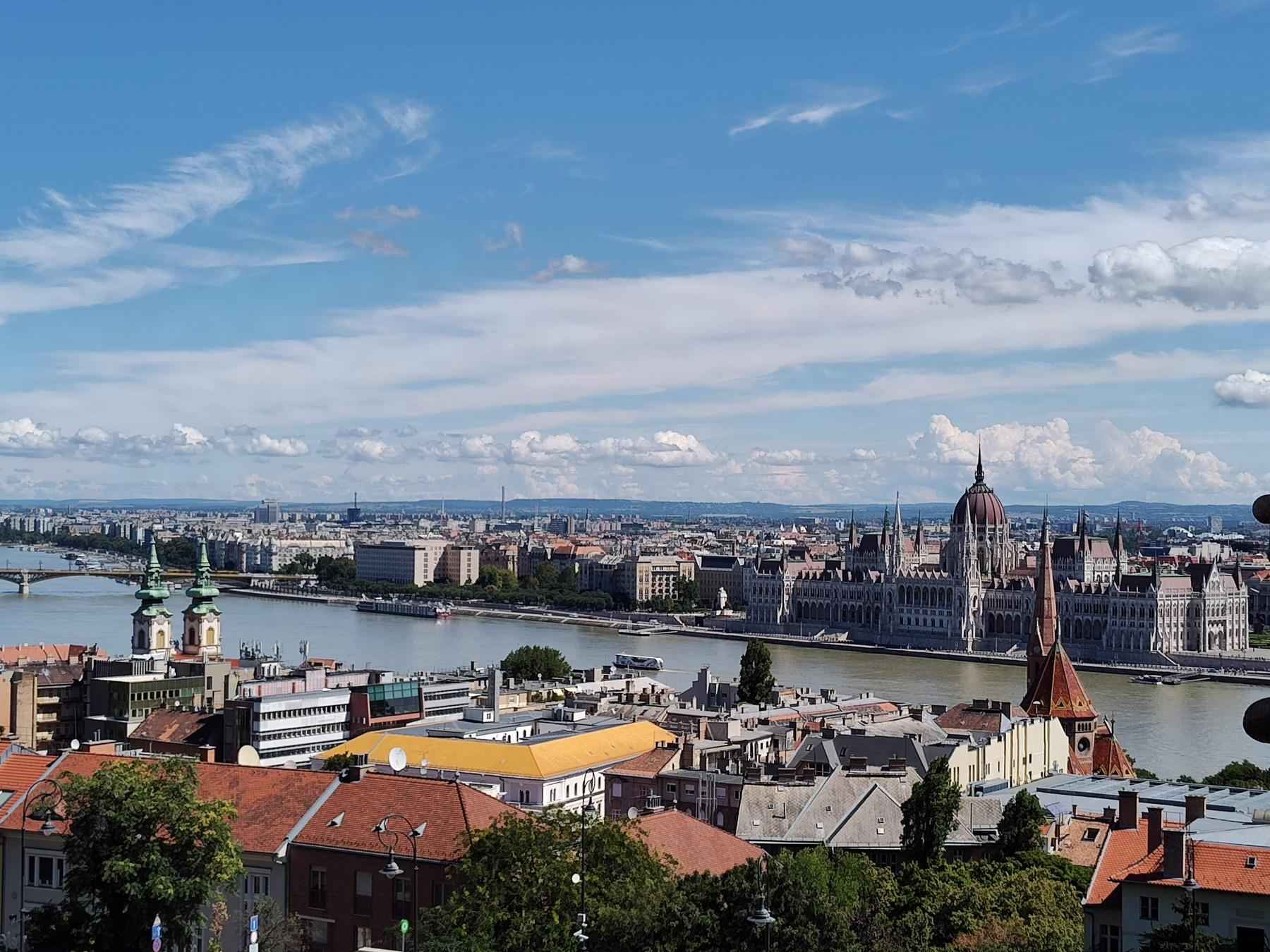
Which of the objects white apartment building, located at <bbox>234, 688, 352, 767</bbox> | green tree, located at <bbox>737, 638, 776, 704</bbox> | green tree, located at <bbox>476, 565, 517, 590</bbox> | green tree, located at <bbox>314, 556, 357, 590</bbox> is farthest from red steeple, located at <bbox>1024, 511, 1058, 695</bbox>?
green tree, located at <bbox>314, 556, 357, 590</bbox>

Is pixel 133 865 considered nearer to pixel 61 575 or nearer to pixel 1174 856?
pixel 1174 856

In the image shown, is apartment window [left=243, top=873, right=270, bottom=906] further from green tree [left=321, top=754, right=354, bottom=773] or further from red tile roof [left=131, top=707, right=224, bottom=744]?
red tile roof [left=131, top=707, right=224, bottom=744]

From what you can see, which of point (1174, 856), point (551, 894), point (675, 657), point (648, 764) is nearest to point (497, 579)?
point (675, 657)

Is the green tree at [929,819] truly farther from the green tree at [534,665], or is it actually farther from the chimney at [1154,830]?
the green tree at [534,665]

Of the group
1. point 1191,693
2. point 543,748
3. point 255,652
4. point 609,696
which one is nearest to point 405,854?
point 543,748

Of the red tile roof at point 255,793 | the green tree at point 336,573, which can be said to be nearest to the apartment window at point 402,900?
the red tile roof at point 255,793

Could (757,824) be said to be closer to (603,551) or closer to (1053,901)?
(1053,901)
